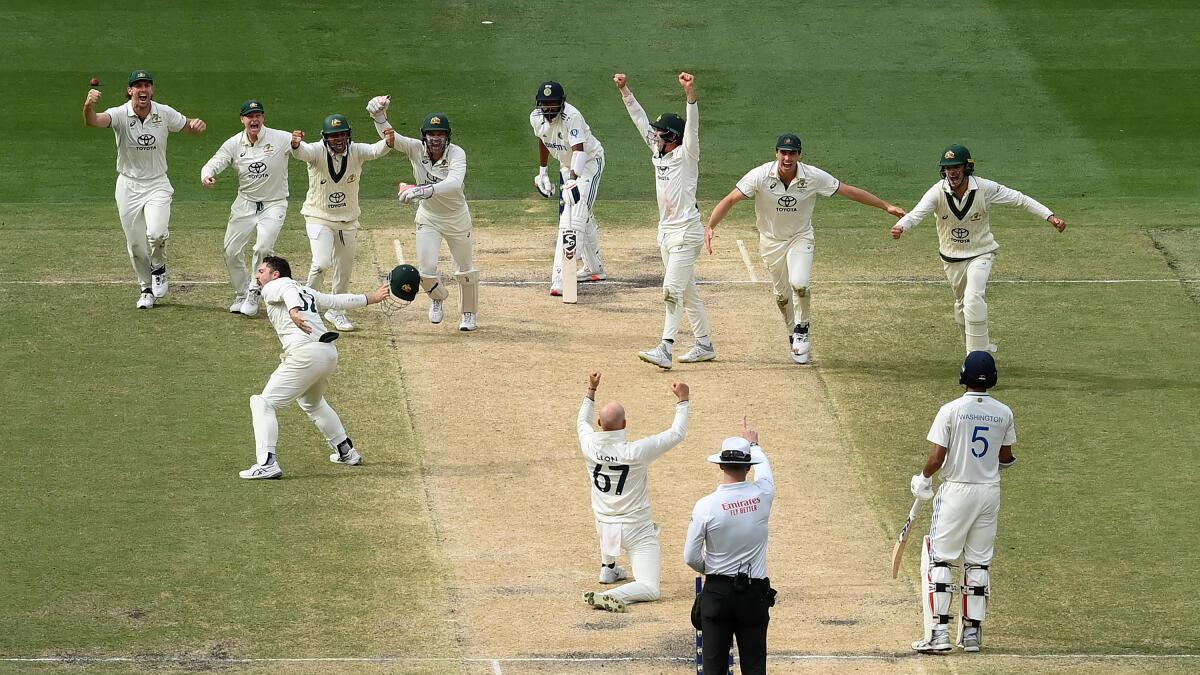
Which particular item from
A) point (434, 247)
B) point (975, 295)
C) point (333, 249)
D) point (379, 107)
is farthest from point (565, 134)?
point (975, 295)

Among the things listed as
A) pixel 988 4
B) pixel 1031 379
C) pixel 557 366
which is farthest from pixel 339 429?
pixel 988 4

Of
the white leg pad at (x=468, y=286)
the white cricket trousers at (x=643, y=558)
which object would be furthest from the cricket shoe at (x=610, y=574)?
the white leg pad at (x=468, y=286)

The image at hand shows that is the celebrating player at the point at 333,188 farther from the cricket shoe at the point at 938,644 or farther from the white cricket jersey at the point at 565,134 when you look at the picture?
the cricket shoe at the point at 938,644

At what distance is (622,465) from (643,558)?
0.77 m

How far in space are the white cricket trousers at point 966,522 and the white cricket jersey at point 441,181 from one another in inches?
325

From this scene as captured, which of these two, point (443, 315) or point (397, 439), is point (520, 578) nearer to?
point (397, 439)

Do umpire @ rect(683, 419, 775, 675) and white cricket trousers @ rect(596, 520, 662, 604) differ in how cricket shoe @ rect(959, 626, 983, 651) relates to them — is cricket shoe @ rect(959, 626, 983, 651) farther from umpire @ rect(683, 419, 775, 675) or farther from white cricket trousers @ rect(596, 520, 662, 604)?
white cricket trousers @ rect(596, 520, 662, 604)

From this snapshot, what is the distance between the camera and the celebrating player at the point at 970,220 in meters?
18.5

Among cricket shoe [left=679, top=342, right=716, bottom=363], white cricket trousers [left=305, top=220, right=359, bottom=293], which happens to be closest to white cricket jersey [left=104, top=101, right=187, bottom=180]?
white cricket trousers [left=305, top=220, right=359, bottom=293]

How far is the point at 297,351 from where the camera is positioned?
16250 millimetres

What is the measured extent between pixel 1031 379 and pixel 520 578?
6935 mm

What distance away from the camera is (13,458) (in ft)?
55.3

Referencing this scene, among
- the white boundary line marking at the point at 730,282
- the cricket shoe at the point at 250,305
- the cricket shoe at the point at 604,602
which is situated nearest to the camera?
the cricket shoe at the point at 604,602

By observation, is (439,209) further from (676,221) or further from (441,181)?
(676,221)
